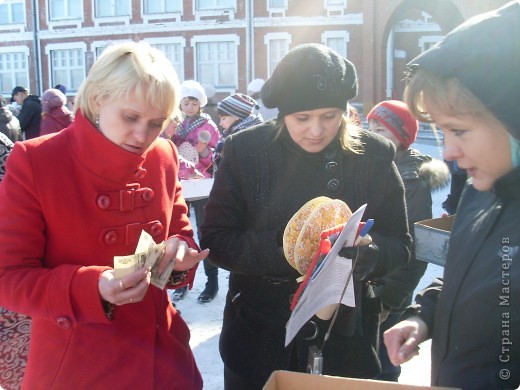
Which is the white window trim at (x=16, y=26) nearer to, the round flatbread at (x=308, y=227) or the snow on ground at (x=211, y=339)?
the snow on ground at (x=211, y=339)

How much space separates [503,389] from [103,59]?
1342 millimetres

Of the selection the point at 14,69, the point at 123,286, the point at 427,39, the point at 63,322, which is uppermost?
the point at 427,39

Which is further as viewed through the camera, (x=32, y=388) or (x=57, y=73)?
(x=57, y=73)

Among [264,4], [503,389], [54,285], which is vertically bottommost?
[503,389]

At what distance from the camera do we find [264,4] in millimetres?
22625

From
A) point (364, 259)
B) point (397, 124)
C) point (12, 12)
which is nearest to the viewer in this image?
point (364, 259)

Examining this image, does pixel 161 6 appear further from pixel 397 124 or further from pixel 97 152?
pixel 97 152

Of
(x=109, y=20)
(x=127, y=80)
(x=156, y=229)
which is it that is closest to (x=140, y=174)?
(x=156, y=229)

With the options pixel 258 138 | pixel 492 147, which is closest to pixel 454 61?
pixel 492 147

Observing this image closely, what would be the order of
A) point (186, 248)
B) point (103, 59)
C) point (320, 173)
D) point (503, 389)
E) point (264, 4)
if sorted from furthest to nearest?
point (264, 4) < point (320, 173) < point (186, 248) < point (103, 59) < point (503, 389)

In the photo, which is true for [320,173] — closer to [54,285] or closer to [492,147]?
[492,147]

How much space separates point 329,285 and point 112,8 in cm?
2535

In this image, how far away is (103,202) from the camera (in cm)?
158

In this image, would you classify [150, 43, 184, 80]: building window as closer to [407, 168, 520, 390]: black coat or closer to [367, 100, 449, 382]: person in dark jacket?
[367, 100, 449, 382]: person in dark jacket
